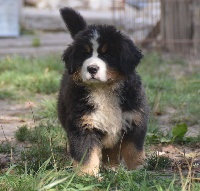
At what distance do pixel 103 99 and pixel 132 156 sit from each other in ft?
1.59

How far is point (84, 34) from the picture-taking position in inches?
169

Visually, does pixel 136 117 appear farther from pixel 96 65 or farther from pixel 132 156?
pixel 96 65

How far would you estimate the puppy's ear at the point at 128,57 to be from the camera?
167 inches

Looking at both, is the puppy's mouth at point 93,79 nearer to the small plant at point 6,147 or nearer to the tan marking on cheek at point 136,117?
the tan marking on cheek at point 136,117

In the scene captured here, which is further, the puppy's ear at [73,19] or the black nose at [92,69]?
the puppy's ear at [73,19]

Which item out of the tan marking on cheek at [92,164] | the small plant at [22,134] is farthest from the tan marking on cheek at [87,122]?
the small plant at [22,134]

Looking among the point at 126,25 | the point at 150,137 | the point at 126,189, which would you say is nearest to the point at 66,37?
the point at 126,25

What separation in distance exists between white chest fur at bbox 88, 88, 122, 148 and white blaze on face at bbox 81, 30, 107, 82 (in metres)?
0.21

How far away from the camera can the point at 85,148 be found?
4141 mm

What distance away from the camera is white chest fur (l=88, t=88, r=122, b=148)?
14.0 ft

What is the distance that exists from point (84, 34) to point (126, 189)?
1303mm

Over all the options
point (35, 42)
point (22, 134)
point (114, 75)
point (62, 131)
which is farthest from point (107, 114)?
point (35, 42)

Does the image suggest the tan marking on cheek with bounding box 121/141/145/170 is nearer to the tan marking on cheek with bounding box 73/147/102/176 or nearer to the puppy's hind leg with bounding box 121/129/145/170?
the puppy's hind leg with bounding box 121/129/145/170

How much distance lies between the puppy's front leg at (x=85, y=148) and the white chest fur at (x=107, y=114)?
0.32ft
